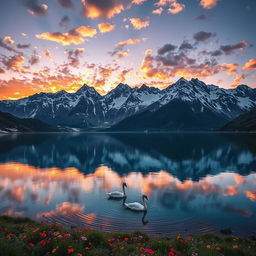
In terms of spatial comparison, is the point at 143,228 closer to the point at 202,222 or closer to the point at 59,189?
the point at 202,222

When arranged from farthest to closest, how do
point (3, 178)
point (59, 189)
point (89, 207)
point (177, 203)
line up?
point (3, 178), point (59, 189), point (177, 203), point (89, 207)

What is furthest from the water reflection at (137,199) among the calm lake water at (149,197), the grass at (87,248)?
the grass at (87,248)

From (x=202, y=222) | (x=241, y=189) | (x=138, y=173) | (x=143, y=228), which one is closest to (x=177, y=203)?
(x=202, y=222)

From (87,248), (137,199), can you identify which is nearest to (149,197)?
(137,199)

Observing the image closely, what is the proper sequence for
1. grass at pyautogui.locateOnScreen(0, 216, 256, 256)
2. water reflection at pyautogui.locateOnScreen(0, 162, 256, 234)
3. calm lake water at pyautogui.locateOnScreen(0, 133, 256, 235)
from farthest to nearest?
water reflection at pyautogui.locateOnScreen(0, 162, 256, 234) < calm lake water at pyautogui.locateOnScreen(0, 133, 256, 235) < grass at pyautogui.locateOnScreen(0, 216, 256, 256)

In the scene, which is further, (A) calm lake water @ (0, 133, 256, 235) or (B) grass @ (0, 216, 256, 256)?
(A) calm lake water @ (0, 133, 256, 235)

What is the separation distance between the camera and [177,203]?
31.8 meters

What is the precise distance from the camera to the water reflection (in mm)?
24750

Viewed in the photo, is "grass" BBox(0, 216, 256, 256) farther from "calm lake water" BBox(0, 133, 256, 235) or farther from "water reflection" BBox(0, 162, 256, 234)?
"water reflection" BBox(0, 162, 256, 234)

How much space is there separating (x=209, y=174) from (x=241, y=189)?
46.5 feet

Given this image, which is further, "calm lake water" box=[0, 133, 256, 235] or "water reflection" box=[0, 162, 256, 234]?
"water reflection" box=[0, 162, 256, 234]

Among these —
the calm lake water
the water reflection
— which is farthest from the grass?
the water reflection

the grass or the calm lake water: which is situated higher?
the grass

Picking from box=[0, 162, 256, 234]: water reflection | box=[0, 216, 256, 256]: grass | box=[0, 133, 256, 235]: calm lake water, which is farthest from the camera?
box=[0, 162, 256, 234]: water reflection
